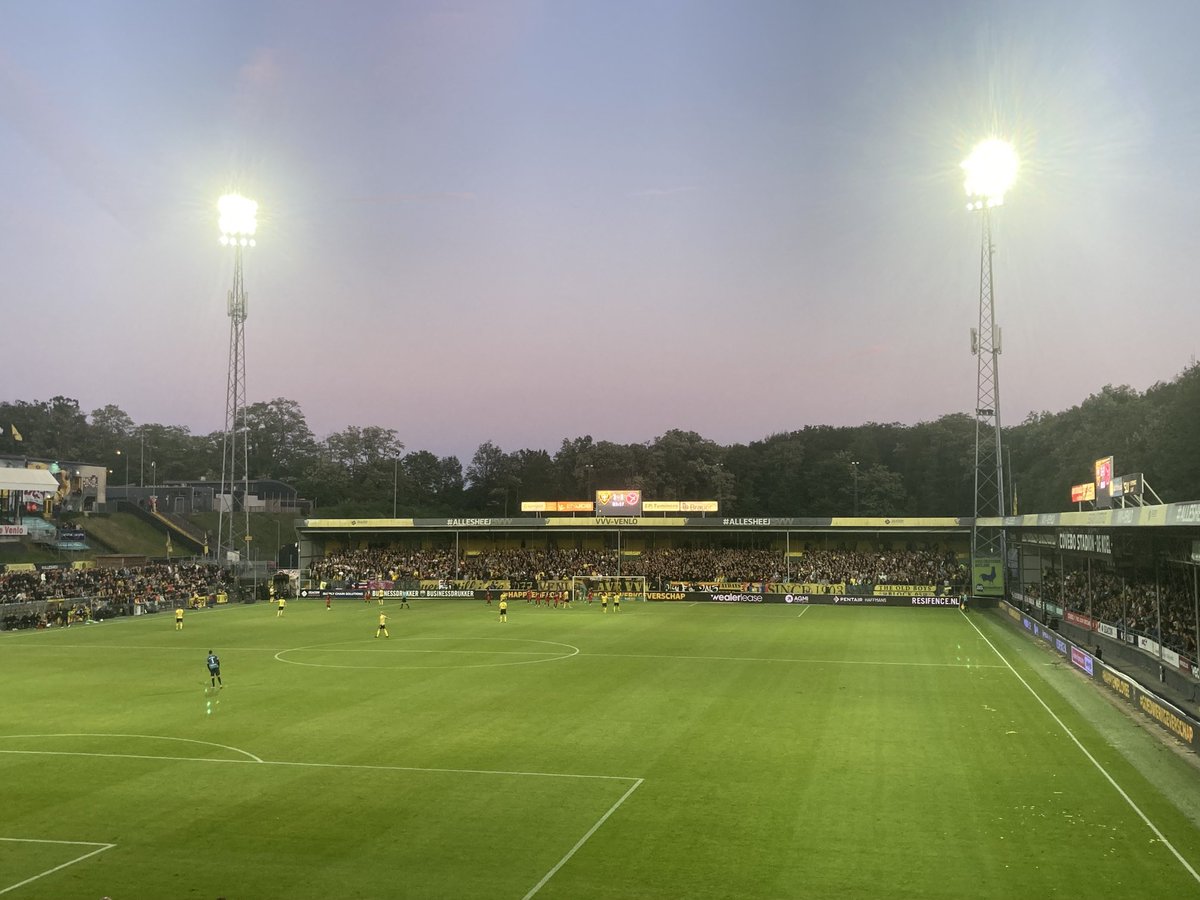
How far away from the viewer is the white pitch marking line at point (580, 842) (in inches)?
524

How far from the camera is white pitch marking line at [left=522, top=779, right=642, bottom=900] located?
43.7 ft

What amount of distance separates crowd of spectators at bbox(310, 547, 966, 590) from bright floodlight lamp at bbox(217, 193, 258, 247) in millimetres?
28330

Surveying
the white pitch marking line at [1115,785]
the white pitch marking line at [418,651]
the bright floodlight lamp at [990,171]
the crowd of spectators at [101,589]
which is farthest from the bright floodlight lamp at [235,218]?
the white pitch marking line at [1115,785]

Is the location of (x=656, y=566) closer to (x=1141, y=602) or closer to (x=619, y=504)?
(x=619, y=504)

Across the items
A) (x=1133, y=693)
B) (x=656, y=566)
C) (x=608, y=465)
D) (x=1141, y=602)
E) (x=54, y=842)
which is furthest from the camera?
(x=608, y=465)

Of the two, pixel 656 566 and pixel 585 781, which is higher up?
pixel 656 566

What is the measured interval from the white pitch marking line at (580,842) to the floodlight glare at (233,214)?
56555mm

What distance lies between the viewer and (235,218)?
64562 mm

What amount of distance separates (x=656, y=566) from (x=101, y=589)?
41284mm

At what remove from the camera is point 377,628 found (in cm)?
5006

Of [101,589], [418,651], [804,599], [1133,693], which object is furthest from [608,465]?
[1133,693]

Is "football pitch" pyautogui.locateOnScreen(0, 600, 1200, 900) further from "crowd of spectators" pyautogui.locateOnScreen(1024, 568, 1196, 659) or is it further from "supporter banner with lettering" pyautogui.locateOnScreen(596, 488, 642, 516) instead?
"supporter banner with lettering" pyautogui.locateOnScreen(596, 488, 642, 516)

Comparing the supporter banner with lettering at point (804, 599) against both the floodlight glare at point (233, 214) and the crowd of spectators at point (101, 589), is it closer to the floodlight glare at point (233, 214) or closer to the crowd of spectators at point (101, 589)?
the crowd of spectators at point (101, 589)

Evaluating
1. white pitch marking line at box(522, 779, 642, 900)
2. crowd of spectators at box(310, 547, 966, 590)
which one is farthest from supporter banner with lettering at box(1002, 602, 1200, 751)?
crowd of spectators at box(310, 547, 966, 590)
